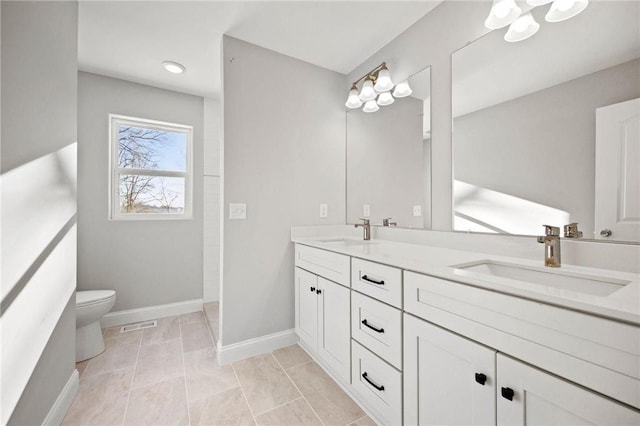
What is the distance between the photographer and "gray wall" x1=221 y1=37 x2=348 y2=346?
6.37ft

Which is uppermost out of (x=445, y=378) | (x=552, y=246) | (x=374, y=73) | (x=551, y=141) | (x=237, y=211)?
(x=374, y=73)

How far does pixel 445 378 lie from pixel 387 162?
159 cm

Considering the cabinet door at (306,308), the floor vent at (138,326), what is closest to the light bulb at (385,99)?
the cabinet door at (306,308)

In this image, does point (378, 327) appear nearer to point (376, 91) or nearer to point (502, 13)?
point (502, 13)

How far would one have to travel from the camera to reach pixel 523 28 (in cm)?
122

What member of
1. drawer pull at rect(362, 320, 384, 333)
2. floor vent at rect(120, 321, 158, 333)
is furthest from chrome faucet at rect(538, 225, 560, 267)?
floor vent at rect(120, 321, 158, 333)

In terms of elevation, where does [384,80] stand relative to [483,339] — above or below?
above

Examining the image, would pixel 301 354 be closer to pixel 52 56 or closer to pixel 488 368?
pixel 488 368

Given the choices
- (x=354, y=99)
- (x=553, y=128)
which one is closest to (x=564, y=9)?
(x=553, y=128)

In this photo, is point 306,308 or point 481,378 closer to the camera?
point 481,378

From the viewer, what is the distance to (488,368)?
83 cm

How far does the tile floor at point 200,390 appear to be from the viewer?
138 cm

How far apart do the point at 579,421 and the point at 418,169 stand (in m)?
1.43

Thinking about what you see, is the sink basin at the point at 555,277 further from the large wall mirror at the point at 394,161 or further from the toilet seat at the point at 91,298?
the toilet seat at the point at 91,298
